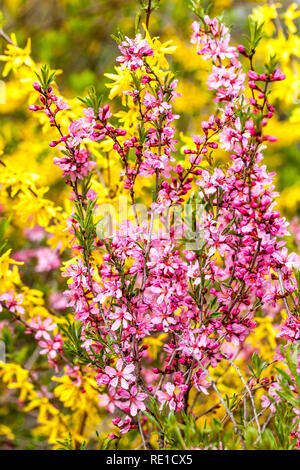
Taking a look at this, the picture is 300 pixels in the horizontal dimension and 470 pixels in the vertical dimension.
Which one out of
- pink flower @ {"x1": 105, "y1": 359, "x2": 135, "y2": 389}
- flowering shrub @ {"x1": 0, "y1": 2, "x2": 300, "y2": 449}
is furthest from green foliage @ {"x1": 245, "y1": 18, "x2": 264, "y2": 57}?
pink flower @ {"x1": 105, "y1": 359, "x2": 135, "y2": 389}

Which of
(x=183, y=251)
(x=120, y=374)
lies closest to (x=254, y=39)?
(x=183, y=251)

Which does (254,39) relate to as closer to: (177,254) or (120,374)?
(177,254)

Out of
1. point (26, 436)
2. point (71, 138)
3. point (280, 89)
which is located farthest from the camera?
point (26, 436)

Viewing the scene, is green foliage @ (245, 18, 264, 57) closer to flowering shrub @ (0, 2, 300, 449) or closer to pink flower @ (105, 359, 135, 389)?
flowering shrub @ (0, 2, 300, 449)

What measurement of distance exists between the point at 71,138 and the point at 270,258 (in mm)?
580

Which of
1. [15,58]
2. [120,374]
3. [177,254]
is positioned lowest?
[120,374]

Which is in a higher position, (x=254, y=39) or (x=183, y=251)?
(x=254, y=39)

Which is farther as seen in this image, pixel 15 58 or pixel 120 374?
pixel 15 58

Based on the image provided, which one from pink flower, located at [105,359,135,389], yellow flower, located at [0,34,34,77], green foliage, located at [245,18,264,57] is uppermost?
yellow flower, located at [0,34,34,77]

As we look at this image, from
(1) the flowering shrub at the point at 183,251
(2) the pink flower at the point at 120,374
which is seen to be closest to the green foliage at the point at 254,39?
(1) the flowering shrub at the point at 183,251

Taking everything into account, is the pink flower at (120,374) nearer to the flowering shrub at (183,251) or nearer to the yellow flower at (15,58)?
the flowering shrub at (183,251)

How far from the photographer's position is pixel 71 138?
1175 mm
